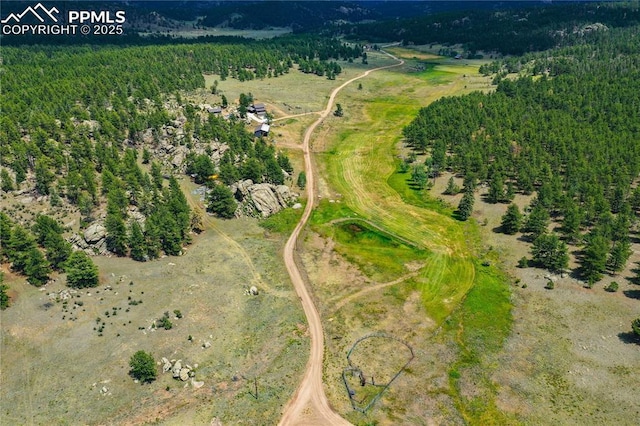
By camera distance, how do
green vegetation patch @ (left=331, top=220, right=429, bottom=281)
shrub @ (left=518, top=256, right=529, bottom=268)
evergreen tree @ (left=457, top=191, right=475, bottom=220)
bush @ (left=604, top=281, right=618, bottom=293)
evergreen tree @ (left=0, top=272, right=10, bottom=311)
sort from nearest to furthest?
evergreen tree @ (left=0, top=272, right=10, bottom=311), bush @ (left=604, top=281, right=618, bottom=293), shrub @ (left=518, top=256, right=529, bottom=268), green vegetation patch @ (left=331, top=220, right=429, bottom=281), evergreen tree @ (left=457, top=191, right=475, bottom=220)

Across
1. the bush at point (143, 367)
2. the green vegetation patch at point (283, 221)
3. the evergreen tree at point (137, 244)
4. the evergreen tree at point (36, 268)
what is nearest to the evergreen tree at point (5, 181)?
the evergreen tree at point (36, 268)

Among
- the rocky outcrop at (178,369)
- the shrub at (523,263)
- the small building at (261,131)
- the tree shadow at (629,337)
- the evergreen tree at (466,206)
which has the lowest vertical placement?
the rocky outcrop at (178,369)

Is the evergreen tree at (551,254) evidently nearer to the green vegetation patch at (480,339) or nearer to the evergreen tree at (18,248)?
the green vegetation patch at (480,339)

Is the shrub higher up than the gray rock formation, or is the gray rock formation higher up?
the shrub

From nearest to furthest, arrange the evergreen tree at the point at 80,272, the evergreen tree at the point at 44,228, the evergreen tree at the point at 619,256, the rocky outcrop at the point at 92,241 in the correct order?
the evergreen tree at the point at 80,272
the evergreen tree at the point at 619,256
the evergreen tree at the point at 44,228
the rocky outcrop at the point at 92,241

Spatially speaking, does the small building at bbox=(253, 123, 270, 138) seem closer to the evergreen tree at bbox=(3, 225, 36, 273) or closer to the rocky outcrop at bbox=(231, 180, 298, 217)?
the rocky outcrop at bbox=(231, 180, 298, 217)

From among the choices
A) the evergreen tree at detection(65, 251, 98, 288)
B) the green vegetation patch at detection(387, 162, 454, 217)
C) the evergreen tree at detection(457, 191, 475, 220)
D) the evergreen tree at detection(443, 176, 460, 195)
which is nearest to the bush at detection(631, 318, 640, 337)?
the evergreen tree at detection(457, 191, 475, 220)

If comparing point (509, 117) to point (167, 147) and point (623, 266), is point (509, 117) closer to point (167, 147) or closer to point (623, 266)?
point (623, 266)
